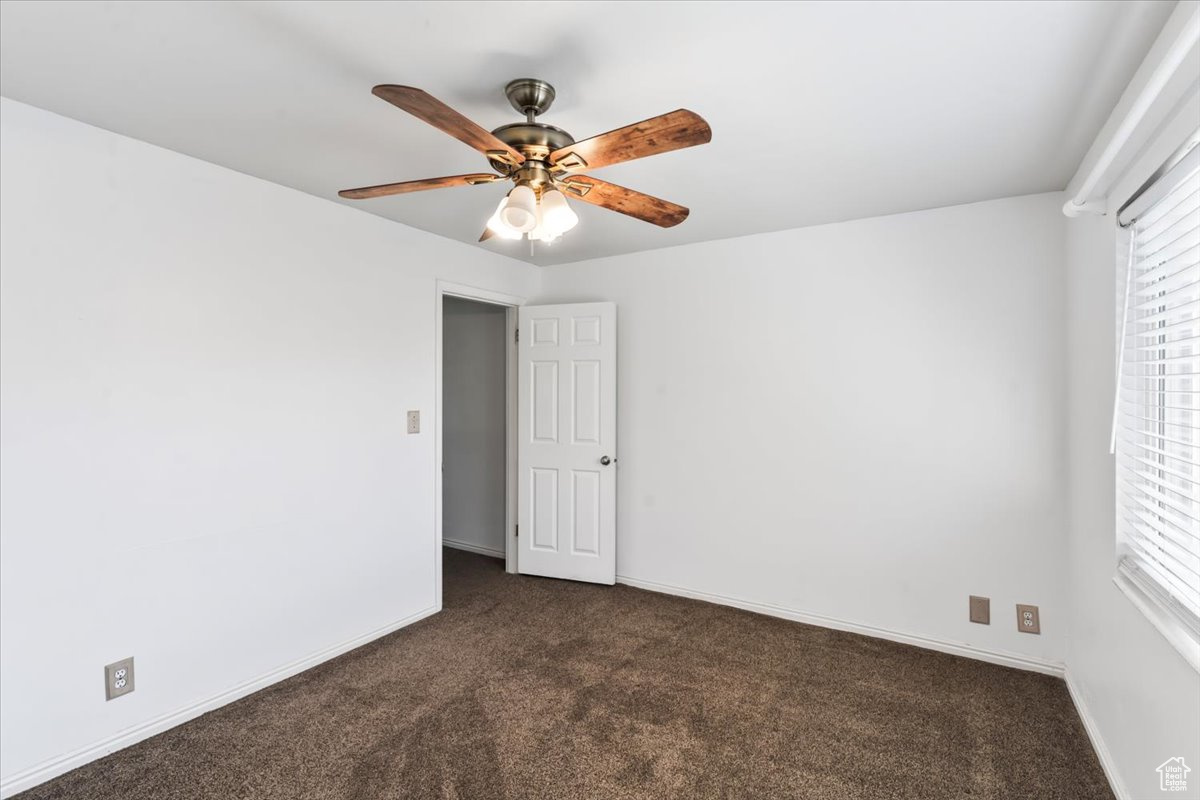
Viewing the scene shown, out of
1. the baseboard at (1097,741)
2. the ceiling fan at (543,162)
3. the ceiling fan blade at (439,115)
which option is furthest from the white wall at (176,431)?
the baseboard at (1097,741)

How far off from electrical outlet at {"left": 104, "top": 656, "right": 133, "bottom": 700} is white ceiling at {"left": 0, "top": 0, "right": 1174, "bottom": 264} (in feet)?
6.45

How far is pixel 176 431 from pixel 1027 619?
→ 12.6ft

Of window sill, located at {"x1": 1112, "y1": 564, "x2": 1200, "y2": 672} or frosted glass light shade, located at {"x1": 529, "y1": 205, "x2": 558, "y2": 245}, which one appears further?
frosted glass light shade, located at {"x1": 529, "y1": 205, "x2": 558, "y2": 245}

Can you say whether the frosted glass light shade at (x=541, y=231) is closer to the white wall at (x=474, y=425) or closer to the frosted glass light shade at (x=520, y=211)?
the frosted glass light shade at (x=520, y=211)

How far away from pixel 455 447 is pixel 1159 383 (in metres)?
4.37

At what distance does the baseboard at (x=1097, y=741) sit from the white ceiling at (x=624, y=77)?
7.12 ft

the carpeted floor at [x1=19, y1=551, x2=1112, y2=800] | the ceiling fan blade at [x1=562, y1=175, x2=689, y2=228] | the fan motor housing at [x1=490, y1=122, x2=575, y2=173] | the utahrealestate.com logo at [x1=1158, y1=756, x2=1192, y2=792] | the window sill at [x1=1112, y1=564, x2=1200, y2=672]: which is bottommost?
the carpeted floor at [x1=19, y1=551, x2=1112, y2=800]

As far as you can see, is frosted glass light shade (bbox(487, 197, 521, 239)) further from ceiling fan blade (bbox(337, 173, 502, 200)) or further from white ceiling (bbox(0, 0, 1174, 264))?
white ceiling (bbox(0, 0, 1174, 264))

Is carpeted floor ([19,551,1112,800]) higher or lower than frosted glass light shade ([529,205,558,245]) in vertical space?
lower

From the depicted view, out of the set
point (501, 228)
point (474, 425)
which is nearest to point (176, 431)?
point (501, 228)

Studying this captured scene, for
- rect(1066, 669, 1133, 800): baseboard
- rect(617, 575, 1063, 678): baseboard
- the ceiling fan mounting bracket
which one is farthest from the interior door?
rect(1066, 669, 1133, 800): baseboard

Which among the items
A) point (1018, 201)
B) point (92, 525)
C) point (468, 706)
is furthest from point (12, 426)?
point (1018, 201)

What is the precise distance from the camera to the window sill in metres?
1.44

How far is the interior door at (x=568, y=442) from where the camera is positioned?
3924 mm
